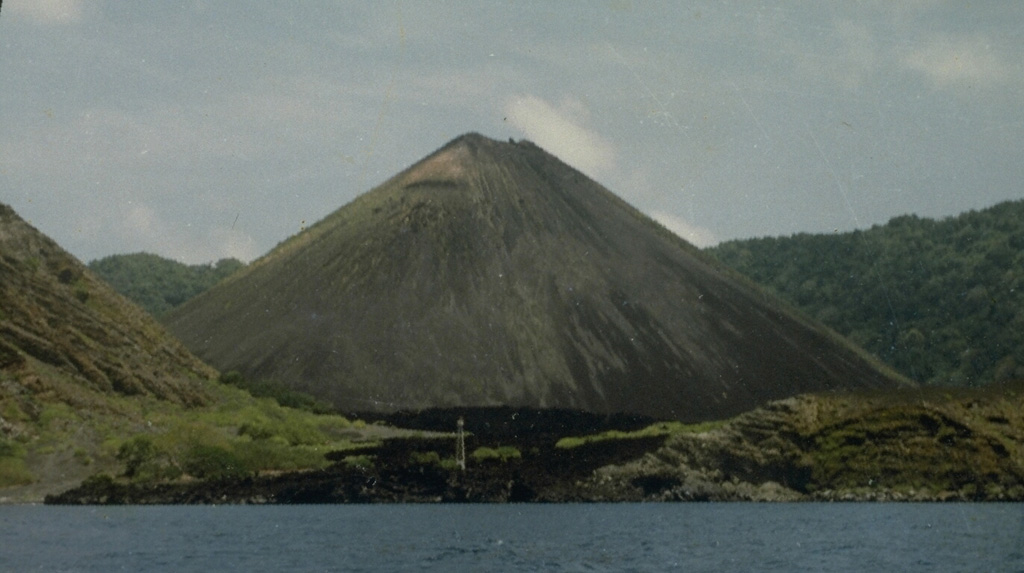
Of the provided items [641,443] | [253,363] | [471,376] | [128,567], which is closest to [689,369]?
[471,376]

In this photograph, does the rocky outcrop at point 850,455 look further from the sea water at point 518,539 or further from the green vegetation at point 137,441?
the green vegetation at point 137,441

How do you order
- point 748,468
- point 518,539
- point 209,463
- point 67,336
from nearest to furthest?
point 518,539 → point 748,468 → point 209,463 → point 67,336

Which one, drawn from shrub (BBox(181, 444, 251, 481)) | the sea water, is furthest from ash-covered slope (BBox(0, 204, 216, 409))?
the sea water

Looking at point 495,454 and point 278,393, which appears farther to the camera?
point 278,393

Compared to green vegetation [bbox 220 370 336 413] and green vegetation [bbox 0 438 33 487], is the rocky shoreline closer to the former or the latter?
green vegetation [bbox 0 438 33 487]

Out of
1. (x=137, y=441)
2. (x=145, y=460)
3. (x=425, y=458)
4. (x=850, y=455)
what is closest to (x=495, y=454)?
(x=425, y=458)

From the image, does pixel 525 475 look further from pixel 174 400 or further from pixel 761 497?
pixel 174 400

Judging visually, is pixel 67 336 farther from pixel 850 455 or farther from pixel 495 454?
pixel 850 455
